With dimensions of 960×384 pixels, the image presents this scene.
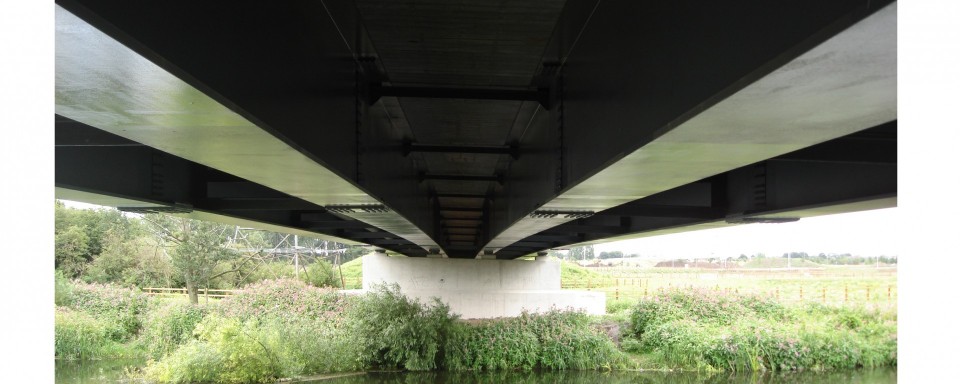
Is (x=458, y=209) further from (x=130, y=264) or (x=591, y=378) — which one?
(x=130, y=264)

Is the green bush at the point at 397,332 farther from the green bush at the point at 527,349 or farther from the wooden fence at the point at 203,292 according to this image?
the wooden fence at the point at 203,292

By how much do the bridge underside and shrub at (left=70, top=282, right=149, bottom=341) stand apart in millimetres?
24386

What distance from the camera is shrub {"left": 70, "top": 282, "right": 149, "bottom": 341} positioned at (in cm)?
3008

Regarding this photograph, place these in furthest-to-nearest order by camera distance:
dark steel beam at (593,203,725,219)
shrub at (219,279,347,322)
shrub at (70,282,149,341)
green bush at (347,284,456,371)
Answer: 1. shrub at (70,282,149,341)
2. shrub at (219,279,347,322)
3. green bush at (347,284,456,371)
4. dark steel beam at (593,203,725,219)

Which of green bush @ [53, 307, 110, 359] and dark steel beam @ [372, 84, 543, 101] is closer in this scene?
dark steel beam @ [372, 84, 543, 101]

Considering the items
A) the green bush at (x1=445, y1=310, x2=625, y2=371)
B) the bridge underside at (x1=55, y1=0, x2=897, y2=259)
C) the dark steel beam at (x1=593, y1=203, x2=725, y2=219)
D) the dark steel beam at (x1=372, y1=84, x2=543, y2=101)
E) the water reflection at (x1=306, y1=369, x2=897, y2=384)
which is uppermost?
the dark steel beam at (x1=372, y1=84, x2=543, y2=101)

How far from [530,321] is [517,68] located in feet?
73.3

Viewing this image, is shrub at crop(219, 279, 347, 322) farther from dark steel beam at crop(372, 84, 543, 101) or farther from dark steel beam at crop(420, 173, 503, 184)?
dark steel beam at crop(372, 84, 543, 101)

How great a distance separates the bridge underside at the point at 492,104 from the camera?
219cm

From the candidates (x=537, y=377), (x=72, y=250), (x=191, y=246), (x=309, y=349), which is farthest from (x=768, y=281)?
(x=191, y=246)

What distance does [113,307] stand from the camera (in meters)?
30.9

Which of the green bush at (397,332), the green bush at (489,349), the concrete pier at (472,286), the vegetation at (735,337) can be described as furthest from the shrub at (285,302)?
the vegetation at (735,337)

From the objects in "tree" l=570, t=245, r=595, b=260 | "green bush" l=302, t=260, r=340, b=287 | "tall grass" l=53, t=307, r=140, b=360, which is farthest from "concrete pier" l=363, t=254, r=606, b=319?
"tree" l=570, t=245, r=595, b=260
